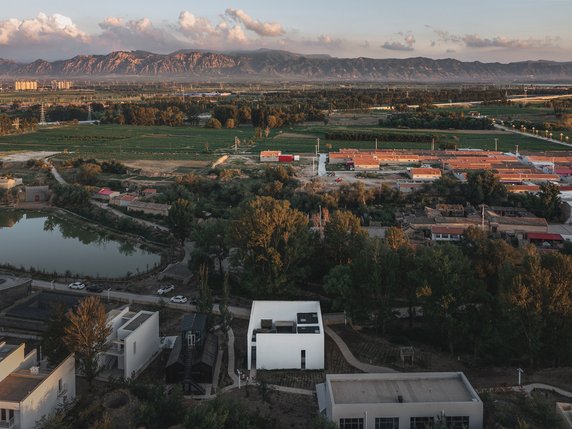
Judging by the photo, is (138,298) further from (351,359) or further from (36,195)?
(36,195)

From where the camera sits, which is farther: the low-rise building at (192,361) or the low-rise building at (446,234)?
the low-rise building at (446,234)

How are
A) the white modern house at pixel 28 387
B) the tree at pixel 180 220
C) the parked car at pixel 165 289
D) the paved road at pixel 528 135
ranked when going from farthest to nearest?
the paved road at pixel 528 135, the tree at pixel 180 220, the parked car at pixel 165 289, the white modern house at pixel 28 387

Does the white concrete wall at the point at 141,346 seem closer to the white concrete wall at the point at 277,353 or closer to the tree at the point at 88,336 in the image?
the tree at the point at 88,336

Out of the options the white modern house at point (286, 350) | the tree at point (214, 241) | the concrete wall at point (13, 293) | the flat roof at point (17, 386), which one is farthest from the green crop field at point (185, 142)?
the flat roof at point (17, 386)

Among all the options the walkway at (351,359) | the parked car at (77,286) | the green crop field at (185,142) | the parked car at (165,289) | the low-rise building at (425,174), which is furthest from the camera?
the green crop field at (185,142)

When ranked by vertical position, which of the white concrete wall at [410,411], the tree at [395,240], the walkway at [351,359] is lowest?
the walkway at [351,359]

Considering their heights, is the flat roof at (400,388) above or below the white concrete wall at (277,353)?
above
